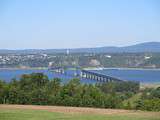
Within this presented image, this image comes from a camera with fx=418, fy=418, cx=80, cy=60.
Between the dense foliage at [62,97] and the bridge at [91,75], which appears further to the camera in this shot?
the bridge at [91,75]

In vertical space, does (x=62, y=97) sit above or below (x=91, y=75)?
above

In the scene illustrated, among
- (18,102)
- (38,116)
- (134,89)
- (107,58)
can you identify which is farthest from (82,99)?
(107,58)

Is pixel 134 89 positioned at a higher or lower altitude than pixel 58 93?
lower

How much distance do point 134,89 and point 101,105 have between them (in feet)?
82.5

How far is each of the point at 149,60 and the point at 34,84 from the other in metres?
79.0

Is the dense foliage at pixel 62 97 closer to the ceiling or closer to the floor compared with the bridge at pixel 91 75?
closer to the ceiling

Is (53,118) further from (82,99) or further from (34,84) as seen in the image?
(34,84)

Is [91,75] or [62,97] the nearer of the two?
[62,97]

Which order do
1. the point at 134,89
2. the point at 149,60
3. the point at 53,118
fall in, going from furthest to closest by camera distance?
the point at 149,60 < the point at 134,89 < the point at 53,118

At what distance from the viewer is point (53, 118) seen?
40.8ft

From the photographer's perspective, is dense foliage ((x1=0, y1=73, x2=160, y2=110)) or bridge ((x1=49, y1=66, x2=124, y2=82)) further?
bridge ((x1=49, y1=66, x2=124, y2=82))

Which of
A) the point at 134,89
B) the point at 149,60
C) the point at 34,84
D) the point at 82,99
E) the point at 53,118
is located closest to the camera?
the point at 53,118

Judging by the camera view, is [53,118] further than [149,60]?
No

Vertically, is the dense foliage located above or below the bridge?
above
